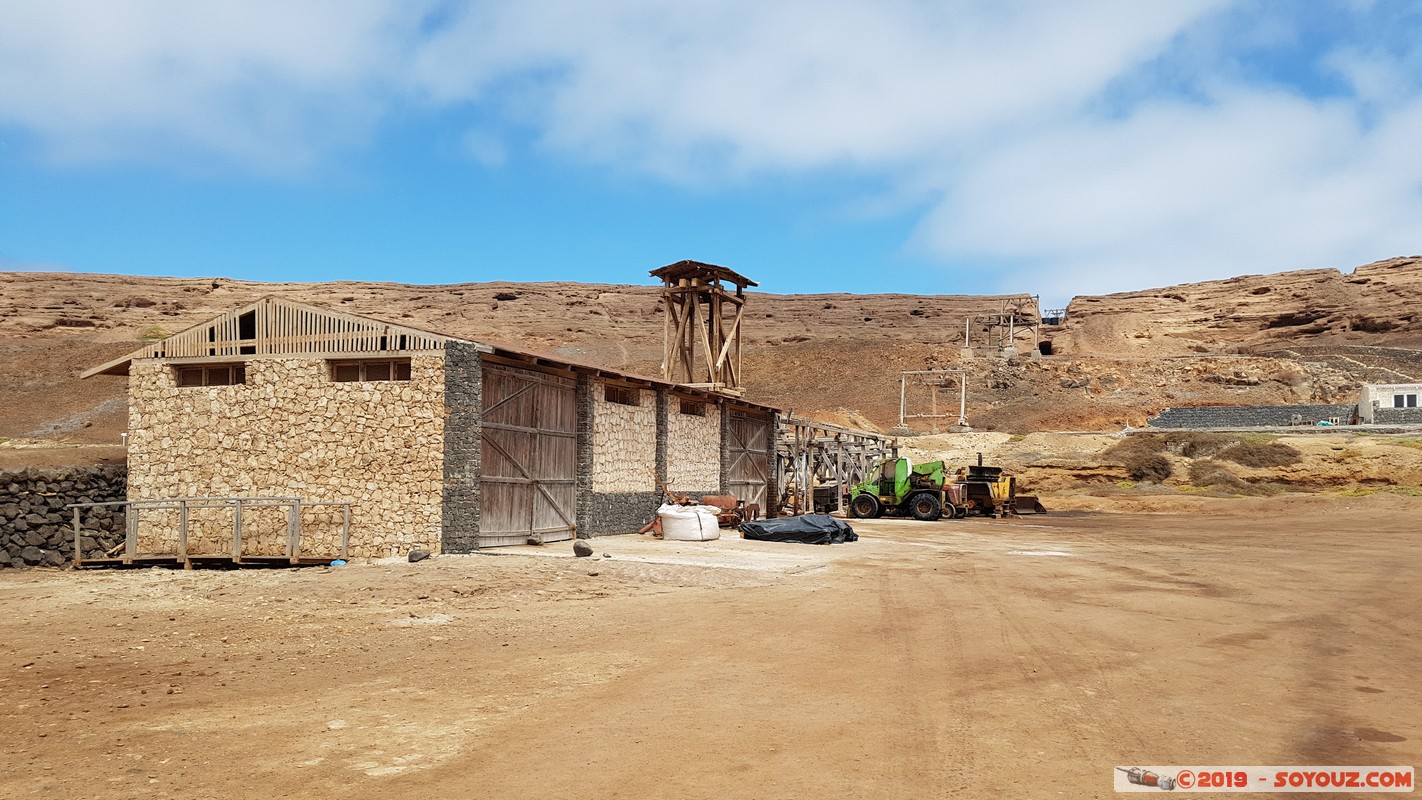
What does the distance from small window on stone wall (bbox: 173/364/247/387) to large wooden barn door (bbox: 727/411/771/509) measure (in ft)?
44.7

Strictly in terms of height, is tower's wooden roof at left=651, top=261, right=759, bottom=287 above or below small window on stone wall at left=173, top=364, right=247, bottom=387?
above

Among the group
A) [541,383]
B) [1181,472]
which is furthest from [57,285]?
[1181,472]

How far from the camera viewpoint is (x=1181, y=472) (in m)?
38.4

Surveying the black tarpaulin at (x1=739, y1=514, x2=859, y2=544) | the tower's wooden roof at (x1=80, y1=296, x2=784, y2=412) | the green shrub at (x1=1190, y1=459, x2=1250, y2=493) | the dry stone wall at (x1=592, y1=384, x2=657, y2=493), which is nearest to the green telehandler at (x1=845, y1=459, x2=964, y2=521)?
the black tarpaulin at (x1=739, y1=514, x2=859, y2=544)

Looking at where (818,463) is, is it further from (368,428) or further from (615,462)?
(368,428)

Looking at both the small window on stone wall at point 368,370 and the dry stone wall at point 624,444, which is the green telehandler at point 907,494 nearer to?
the dry stone wall at point 624,444

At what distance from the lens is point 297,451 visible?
16.7 meters

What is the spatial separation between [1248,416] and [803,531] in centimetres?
3796

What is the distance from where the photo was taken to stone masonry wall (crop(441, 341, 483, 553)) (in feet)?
51.9

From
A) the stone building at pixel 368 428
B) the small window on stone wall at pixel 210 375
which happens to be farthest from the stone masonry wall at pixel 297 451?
the small window on stone wall at pixel 210 375

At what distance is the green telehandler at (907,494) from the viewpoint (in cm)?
3062

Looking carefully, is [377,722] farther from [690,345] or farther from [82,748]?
[690,345]

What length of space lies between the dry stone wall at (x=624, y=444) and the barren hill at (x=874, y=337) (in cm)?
3094

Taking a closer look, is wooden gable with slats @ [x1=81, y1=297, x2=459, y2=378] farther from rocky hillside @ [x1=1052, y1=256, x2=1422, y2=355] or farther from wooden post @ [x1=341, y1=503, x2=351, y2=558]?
rocky hillside @ [x1=1052, y1=256, x2=1422, y2=355]
